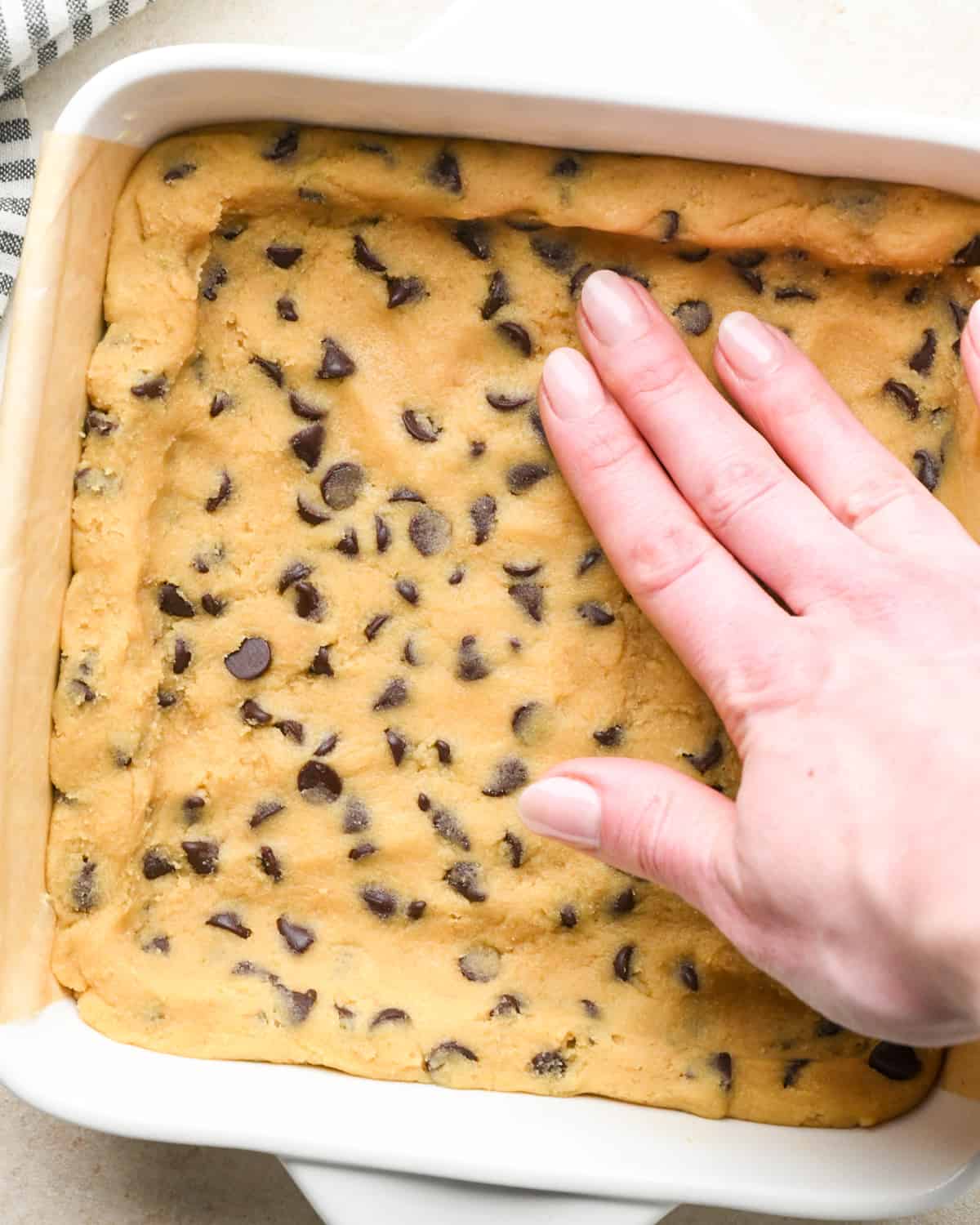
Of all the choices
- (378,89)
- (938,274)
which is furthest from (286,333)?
(938,274)

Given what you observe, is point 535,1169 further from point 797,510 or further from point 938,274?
point 938,274

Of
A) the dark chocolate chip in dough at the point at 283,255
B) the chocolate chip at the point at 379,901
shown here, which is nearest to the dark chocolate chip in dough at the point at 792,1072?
the chocolate chip at the point at 379,901

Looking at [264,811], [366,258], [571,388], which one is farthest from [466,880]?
[366,258]

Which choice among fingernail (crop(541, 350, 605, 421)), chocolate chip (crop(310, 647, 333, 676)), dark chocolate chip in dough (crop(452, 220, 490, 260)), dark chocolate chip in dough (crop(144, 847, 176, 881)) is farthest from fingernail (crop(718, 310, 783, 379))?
dark chocolate chip in dough (crop(144, 847, 176, 881))

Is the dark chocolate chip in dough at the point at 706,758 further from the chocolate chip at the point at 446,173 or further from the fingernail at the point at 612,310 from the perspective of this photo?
the chocolate chip at the point at 446,173

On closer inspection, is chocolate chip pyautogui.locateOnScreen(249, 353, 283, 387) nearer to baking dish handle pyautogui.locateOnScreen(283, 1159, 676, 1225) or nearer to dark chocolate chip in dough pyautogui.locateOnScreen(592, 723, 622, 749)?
dark chocolate chip in dough pyautogui.locateOnScreen(592, 723, 622, 749)
